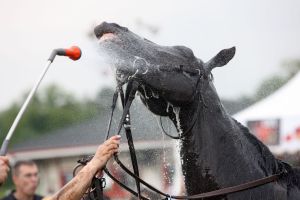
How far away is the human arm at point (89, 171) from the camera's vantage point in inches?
165

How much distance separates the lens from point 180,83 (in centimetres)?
427

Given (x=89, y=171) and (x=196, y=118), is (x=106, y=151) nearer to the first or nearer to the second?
(x=89, y=171)

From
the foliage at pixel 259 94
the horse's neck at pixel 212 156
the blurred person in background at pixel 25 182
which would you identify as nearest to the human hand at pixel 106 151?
the horse's neck at pixel 212 156

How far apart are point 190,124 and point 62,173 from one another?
54.6ft

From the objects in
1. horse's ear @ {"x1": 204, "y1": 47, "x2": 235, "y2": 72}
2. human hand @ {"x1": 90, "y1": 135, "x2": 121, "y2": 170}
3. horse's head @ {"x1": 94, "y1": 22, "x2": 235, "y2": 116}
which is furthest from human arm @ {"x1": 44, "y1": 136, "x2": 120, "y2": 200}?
horse's ear @ {"x1": 204, "y1": 47, "x2": 235, "y2": 72}

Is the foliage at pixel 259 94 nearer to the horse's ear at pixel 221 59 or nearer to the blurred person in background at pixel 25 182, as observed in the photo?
the horse's ear at pixel 221 59

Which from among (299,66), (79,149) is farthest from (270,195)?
(79,149)

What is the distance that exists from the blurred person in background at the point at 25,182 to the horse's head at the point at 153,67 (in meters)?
3.45

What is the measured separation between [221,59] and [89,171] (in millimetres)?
1030

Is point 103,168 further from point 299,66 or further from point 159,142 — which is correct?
point 299,66

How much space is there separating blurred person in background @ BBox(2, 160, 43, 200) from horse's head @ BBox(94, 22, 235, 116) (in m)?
3.45

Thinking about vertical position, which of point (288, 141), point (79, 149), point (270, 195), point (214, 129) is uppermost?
point (79, 149)

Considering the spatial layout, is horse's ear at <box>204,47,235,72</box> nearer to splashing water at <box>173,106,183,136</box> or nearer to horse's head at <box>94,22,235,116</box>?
horse's head at <box>94,22,235,116</box>

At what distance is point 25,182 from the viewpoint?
7.49 m
